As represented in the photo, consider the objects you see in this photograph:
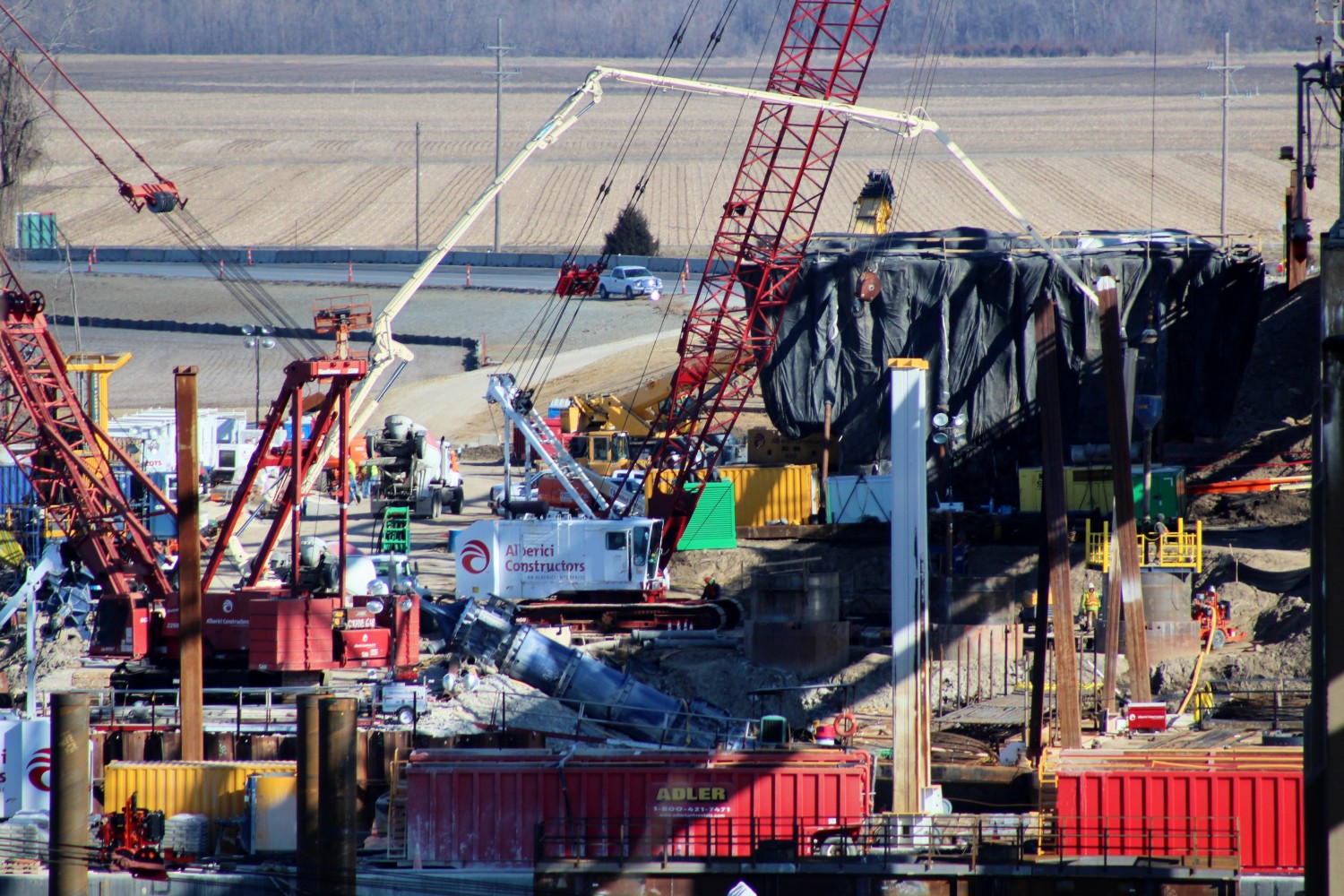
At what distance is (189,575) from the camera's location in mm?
29078

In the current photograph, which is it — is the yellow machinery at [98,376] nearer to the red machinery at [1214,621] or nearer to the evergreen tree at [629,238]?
the red machinery at [1214,621]

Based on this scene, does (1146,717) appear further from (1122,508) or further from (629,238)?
(629,238)

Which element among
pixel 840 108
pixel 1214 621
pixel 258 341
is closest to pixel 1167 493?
pixel 1214 621

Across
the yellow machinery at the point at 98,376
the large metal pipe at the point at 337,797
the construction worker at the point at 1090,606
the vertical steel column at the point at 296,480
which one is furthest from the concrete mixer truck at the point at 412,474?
the large metal pipe at the point at 337,797

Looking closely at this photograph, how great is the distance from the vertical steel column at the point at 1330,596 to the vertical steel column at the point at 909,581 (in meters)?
10.4

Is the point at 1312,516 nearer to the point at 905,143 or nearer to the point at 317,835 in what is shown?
the point at 317,835

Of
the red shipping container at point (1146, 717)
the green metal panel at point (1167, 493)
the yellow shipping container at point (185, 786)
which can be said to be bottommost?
the yellow shipping container at point (185, 786)

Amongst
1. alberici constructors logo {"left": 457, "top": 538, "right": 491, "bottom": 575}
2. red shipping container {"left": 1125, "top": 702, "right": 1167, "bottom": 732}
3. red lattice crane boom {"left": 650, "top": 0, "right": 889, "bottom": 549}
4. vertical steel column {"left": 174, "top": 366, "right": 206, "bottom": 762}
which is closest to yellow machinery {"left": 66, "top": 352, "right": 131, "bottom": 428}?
alberici constructors logo {"left": 457, "top": 538, "right": 491, "bottom": 575}

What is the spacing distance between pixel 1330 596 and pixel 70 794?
59.9 feet

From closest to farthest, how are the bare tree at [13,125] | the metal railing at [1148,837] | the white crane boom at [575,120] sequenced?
the metal railing at [1148,837]
the white crane boom at [575,120]
the bare tree at [13,125]

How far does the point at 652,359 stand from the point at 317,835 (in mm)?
40597

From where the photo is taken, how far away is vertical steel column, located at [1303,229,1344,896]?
13.7 m

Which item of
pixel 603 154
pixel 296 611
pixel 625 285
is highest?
pixel 603 154

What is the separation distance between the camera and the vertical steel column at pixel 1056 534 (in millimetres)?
27750
